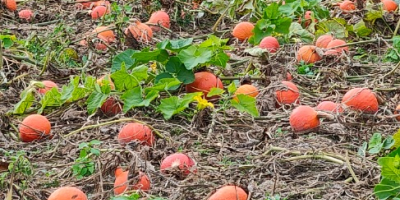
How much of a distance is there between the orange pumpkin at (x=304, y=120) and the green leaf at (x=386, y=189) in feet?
3.36

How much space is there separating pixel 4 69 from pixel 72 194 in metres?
2.36

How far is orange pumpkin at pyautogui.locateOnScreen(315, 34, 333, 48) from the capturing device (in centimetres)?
531

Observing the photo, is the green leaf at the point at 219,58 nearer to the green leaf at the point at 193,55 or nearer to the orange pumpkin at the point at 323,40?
the green leaf at the point at 193,55

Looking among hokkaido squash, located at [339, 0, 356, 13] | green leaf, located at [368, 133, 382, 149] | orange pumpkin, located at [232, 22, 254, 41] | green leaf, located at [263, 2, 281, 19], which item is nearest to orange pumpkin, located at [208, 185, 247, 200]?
green leaf, located at [368, 133, 382, 149]

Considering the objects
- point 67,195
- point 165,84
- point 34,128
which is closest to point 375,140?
point 165,84

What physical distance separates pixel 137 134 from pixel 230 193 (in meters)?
1.00

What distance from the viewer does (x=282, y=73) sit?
461 centimetres

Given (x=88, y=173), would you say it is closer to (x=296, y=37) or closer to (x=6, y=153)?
(x=6, y=153)

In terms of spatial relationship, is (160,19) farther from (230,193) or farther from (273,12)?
(230,193)

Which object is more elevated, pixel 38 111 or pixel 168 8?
pixel 38 111

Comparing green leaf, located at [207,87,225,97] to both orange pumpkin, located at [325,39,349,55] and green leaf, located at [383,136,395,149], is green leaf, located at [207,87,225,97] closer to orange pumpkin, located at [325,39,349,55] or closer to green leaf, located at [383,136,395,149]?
green leaf, located at [383,136,395,149]

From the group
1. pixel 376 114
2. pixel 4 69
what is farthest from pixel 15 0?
pixel 376 114

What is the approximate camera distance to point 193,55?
4184 mm

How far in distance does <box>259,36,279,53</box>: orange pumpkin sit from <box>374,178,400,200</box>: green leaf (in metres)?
2.48
